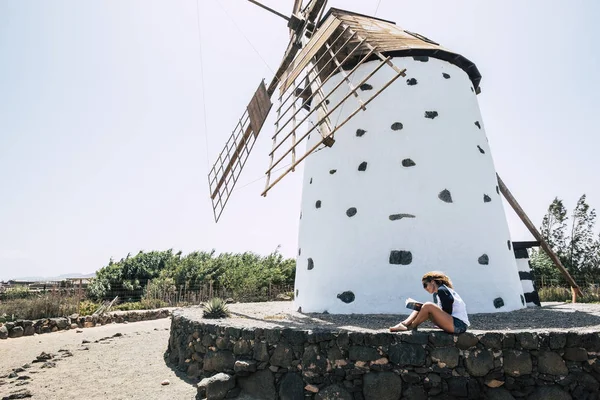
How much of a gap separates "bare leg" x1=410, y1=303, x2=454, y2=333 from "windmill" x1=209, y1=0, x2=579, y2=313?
2.37 meters

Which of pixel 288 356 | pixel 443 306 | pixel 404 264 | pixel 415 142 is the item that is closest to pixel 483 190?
pixel 415 142

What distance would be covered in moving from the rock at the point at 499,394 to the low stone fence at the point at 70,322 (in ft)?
33.5

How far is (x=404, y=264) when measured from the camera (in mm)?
6098

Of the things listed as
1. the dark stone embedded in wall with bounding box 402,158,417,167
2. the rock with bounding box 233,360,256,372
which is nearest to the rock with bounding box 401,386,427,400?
the rock with bounding box 233,360,256,372

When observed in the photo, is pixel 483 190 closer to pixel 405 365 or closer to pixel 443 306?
pixel 443 306

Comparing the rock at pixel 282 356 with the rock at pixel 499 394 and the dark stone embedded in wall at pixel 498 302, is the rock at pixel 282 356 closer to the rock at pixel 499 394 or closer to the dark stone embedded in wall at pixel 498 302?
the rock at pixel 499 394

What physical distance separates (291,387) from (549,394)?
2.39m

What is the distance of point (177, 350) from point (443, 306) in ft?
13.8

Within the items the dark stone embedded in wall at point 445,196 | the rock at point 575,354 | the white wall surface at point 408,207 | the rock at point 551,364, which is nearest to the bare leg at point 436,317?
the rock at point 551,364

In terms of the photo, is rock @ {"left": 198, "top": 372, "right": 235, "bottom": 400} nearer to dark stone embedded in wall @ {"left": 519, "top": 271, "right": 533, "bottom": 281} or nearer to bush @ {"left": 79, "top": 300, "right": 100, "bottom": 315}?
dark stone embedded in wall @ {"left": 519, "top": 271, "right": 533, "bottom": 281}

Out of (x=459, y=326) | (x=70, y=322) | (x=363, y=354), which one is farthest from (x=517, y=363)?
(x=70, y=322)

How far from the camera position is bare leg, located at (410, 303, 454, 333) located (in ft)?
11.7

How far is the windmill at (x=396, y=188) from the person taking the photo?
6152mm

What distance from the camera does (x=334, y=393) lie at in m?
3.76
